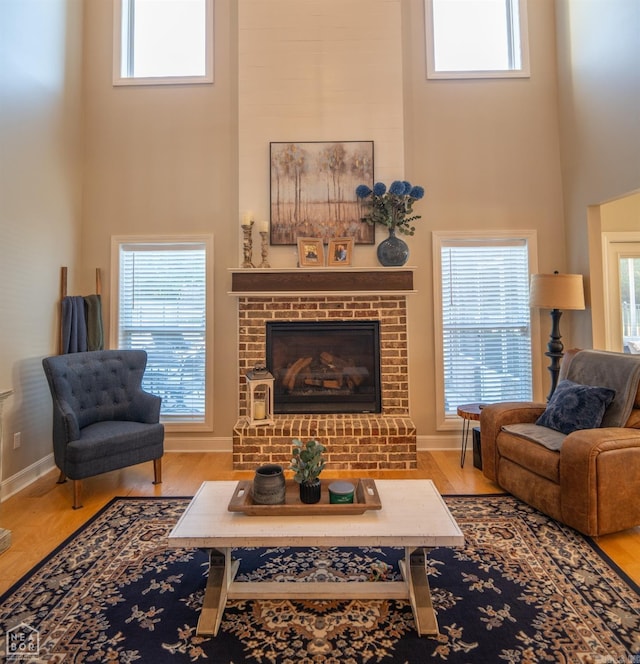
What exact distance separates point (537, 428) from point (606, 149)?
240 cm

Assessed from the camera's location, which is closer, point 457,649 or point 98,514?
point 457,649

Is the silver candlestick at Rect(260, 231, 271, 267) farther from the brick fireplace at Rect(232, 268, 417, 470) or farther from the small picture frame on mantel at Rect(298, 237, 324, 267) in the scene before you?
the small picture frame on mantel at Rect(298, 237, 324, 267)

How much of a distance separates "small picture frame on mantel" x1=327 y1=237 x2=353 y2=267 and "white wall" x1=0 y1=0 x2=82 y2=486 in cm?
248

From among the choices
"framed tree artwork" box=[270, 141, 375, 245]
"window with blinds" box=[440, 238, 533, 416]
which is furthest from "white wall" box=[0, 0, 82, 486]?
"window with blinds" box=[440, 238, 533, 416]

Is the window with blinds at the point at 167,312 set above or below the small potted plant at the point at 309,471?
above

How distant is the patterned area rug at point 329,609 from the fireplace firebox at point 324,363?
1646 millimetres

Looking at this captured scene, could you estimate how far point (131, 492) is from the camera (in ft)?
9.71

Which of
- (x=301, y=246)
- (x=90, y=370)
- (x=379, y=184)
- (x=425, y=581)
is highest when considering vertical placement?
(x=379, y=184)

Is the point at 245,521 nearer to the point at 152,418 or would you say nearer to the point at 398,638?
the point at 398,638

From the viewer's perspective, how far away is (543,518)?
250 cm

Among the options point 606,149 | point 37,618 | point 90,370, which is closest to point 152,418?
point 90,370

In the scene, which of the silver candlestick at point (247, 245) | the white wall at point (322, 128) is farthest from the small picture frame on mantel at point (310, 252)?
the white wall at point (322, 128)

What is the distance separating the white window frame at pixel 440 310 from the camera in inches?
153

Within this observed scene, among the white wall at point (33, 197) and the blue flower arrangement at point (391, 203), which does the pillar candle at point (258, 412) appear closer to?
the white wall at point (33, 197)
